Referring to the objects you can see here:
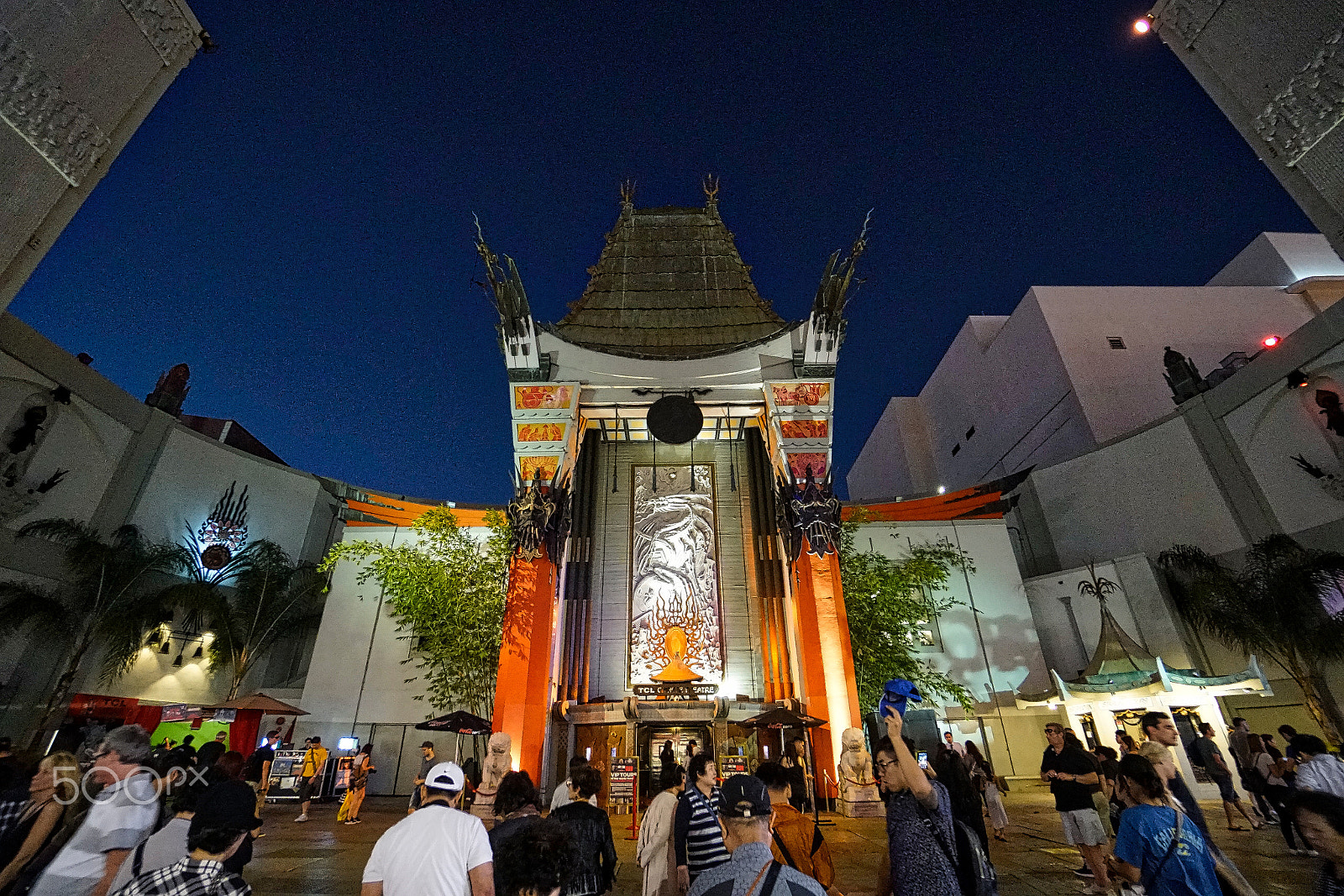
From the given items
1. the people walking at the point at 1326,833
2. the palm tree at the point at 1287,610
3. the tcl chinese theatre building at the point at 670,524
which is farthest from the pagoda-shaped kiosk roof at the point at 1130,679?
the people walking at the point at 1326,833

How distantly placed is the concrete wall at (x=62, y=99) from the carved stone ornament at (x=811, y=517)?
471 inches

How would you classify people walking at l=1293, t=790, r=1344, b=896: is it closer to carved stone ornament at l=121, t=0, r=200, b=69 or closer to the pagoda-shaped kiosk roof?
carved stone ornament at l=121, t=0, r=200, b=69

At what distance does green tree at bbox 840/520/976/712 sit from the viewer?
13938 mm

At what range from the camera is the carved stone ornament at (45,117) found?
570cm

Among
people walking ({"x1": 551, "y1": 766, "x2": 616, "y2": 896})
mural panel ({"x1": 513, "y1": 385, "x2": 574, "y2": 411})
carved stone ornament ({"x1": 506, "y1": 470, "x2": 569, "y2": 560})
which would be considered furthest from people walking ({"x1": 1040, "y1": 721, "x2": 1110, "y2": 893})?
mural panel ({"x1": 513, "y1": 385, "x2": 574, "y2": 411})

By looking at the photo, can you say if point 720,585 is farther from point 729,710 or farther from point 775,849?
point 775,849

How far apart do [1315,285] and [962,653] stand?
21.9m

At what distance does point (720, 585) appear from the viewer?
45.2ft

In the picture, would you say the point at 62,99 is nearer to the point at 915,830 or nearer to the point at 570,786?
the point at 570,786

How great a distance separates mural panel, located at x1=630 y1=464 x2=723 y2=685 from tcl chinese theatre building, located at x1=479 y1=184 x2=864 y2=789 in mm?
41

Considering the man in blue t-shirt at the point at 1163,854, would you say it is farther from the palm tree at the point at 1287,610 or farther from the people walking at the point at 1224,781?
the palm tree at the point at 1287,610

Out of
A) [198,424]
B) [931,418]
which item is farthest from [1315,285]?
[198,424]

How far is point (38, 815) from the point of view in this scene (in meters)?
3.37

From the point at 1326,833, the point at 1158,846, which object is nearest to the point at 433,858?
the point at 1158,846
